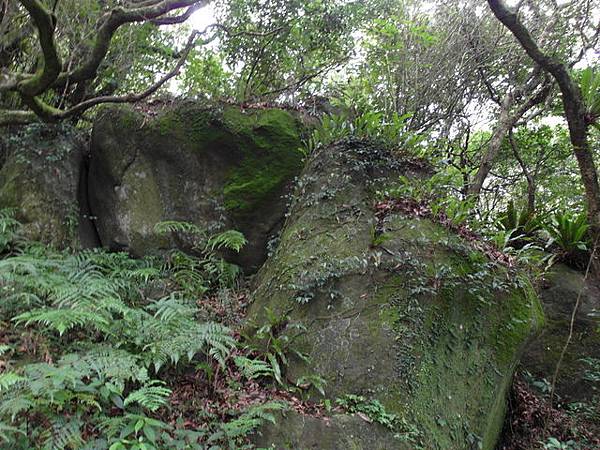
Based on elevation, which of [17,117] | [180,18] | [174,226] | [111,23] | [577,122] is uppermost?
[180,18]

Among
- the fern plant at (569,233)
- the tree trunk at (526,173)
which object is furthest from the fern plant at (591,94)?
the tree trunk at (526,173)

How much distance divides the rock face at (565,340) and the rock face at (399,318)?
158 centimetres

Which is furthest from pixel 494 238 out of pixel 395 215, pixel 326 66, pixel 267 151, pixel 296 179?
pixel 326 66

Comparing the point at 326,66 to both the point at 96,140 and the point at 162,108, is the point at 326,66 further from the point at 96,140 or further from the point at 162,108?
the point at 96,140

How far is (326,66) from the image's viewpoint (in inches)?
328

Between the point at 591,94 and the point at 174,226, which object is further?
the point at 174,226

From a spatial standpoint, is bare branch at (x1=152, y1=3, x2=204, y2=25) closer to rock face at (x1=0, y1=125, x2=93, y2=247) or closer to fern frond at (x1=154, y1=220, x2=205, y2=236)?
rock face at (x1=0, y1=125, x2=93, y2=247)

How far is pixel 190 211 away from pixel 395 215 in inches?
128

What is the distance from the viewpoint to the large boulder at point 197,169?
251 inches

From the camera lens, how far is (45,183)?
610 cm

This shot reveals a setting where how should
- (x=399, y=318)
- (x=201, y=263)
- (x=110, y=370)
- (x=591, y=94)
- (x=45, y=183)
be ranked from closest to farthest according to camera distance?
(x=110, y=370)
(x=399, y=318)
(x=591, y=94)
(x=201, y=263)
(x=45, y=183)

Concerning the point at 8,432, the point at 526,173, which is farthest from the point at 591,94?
the point at 8,432

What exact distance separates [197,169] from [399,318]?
4.08 m

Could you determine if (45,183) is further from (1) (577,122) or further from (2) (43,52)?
(1) (577,122)
